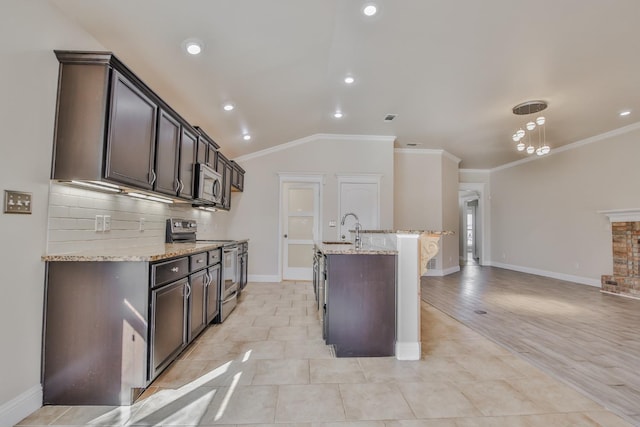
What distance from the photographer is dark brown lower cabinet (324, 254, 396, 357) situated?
2.58 m

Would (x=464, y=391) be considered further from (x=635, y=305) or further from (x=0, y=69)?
(x=635, y=305)

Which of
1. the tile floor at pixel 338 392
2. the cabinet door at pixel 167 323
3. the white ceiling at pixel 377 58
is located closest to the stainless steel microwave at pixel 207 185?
the white ceiling at pixel 377 58

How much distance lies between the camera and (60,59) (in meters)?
1.83

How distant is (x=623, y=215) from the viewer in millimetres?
4984

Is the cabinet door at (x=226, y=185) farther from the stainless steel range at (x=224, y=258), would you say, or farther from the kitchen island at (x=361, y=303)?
the kitchen island at (x=361, y=303)

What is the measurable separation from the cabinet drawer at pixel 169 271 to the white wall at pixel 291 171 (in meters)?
3.42

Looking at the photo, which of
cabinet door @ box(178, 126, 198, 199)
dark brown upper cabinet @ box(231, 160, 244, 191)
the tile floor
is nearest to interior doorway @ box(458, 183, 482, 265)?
dark brown upper cabinet @ box(231, 160, 244, 191)

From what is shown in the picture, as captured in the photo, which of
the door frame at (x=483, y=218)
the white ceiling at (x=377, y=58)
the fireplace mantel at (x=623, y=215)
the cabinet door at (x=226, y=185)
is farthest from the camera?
the door frame at (x=483, y=218)

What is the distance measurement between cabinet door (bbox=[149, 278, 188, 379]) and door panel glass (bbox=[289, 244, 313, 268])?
11.8ft

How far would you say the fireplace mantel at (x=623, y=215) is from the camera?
15.7 feet

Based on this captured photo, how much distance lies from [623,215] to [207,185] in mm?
6549

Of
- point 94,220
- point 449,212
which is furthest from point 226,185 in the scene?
point 449,212

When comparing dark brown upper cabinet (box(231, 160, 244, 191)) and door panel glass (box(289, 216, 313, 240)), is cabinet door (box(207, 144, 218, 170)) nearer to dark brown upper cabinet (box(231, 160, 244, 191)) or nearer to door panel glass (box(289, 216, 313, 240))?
dark brown upper cabinet (box(231, 160, 244, 191))

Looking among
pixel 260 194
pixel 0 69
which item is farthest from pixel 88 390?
pixel 260 194
